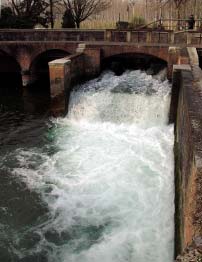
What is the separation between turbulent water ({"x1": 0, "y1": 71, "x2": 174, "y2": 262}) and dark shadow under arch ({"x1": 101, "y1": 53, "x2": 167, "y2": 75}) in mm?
3432

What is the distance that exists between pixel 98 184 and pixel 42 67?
12.9 m

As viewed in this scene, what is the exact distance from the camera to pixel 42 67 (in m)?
20.6

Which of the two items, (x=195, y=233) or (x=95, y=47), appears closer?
(x=195, y=233)

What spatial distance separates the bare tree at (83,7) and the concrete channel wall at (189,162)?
21159mm

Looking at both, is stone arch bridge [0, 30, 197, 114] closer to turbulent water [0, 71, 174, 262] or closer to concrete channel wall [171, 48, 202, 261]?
turbulent water [0, 71, 174, 262]

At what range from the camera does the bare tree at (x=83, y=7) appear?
32.6 metres

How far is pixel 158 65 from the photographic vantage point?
18.2 meters

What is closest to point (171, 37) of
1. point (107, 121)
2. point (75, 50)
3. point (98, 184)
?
point (75, 50)

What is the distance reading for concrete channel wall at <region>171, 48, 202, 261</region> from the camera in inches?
194

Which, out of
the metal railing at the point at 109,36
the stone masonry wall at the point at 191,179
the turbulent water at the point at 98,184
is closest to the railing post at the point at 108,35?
the metal railing at the point at 109,36

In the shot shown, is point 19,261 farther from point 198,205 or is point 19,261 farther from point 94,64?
point 94,64

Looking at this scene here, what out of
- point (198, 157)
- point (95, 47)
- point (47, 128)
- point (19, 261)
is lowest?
point (19, 261)

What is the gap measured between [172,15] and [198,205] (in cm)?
Answer: 3463

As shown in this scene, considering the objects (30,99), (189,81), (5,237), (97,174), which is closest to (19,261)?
(5,237)
